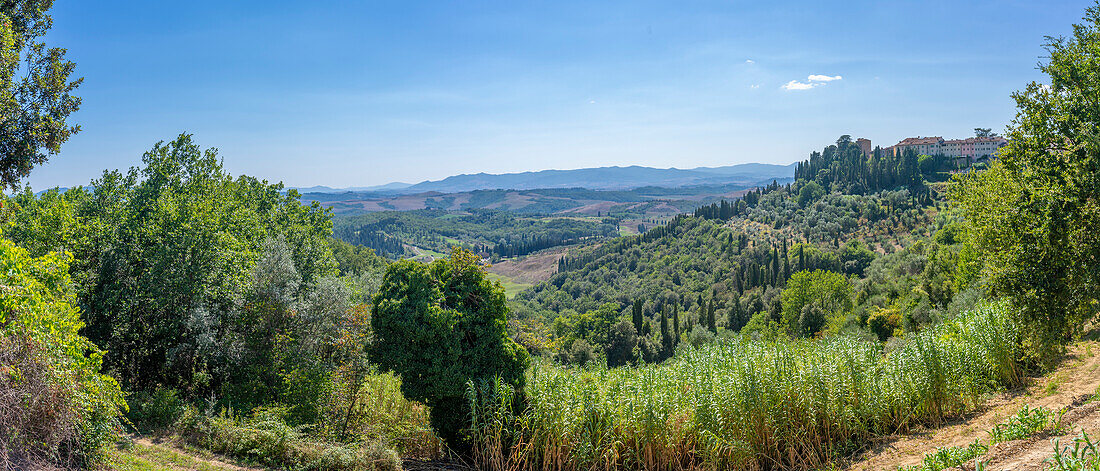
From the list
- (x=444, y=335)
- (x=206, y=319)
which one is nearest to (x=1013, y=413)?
(x=444, y=335)

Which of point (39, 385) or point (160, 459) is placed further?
point (160, 459)

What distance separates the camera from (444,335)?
11.0 m

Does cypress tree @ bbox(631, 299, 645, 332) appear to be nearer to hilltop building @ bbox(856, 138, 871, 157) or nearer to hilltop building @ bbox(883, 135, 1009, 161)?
hilltop building @ bbox(883, 135, 1009, 161)

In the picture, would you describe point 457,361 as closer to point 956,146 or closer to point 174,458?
point 174,458

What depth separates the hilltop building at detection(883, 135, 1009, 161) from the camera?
128 meters

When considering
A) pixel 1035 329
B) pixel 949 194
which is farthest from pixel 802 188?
pixel 1035 329

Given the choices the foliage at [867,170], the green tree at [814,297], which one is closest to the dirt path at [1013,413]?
the green tree at [814,297]

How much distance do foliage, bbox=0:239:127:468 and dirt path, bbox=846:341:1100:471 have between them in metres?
12.8

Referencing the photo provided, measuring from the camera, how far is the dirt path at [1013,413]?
711 cm

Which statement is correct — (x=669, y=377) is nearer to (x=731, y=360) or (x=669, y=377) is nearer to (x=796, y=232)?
(x=731, y=360)

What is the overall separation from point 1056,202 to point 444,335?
12576mm

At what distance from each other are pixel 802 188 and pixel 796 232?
111ft

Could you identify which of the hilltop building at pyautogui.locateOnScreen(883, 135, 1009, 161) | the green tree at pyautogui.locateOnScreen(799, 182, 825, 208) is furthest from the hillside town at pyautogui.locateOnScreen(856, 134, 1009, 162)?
the green tree at pyautogui.locateOnScreen(799, 182, 825, 208)

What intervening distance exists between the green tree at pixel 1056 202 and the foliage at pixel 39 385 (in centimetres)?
1764
